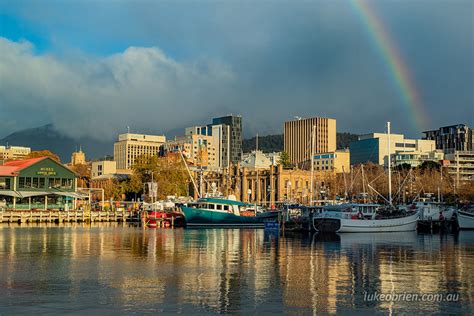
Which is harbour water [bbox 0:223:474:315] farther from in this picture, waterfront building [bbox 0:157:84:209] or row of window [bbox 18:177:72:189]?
row of window [bbox 18:177:72:189]

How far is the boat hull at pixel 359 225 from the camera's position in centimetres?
9712

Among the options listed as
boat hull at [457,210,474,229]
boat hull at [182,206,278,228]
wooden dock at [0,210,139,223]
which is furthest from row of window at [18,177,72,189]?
boat hull at [457,210,474,229]

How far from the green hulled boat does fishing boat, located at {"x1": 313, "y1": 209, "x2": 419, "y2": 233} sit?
2265 cm

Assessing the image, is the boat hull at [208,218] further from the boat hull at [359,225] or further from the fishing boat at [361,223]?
the boat hull at [359,225]

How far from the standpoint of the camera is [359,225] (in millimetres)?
97500

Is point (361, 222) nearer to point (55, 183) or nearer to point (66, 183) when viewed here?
point (66, 183)

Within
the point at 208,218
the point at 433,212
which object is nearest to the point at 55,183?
the point at 208,218

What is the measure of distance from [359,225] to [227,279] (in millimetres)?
59588

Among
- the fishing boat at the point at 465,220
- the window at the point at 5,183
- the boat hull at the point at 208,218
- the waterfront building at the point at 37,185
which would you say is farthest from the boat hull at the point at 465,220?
the window at the point at 5,183

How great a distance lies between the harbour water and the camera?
105ft

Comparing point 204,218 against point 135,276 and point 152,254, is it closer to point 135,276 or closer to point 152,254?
point 152,254

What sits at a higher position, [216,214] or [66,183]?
[66,183]

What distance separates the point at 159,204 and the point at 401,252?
322 ft

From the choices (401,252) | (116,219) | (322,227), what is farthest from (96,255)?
(116,219)
